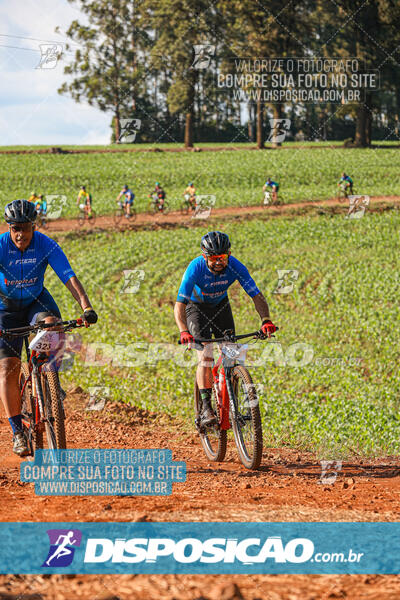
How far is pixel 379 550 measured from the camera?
13.7 feet

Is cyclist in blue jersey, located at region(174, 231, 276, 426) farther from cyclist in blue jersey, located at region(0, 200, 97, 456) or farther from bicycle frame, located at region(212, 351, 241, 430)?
cyclist in blue jersey, located at region(0, 200, 97, 456)

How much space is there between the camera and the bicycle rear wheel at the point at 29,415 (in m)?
6.60

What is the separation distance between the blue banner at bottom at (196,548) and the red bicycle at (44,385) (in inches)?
68.9

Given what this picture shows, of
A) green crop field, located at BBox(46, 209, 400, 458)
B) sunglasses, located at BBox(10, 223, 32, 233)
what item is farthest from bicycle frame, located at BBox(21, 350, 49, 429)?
green crop field, located at BBox(46, 209, 400, 458)

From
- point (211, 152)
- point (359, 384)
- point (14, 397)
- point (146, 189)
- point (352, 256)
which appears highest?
point (211, 152)

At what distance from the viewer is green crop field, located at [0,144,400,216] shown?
44.8m

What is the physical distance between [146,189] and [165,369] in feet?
115

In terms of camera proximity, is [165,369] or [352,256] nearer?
[165,369]

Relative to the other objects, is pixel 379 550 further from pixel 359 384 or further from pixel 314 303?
pixel 314 303

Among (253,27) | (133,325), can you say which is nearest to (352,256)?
(133,325)

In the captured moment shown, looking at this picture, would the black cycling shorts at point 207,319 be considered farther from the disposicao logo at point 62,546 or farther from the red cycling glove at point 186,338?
the disposicao logo at point 62,546

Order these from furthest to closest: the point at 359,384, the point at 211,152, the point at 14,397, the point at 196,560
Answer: the point at 211,152 → the point at 359,384 → the point at 14,397 → the point at 196,560

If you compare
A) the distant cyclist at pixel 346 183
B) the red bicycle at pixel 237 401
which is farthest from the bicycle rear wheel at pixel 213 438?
the distant cyclist at pixel 346 183

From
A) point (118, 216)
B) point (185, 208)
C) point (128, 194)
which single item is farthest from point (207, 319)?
point (185, 208)
